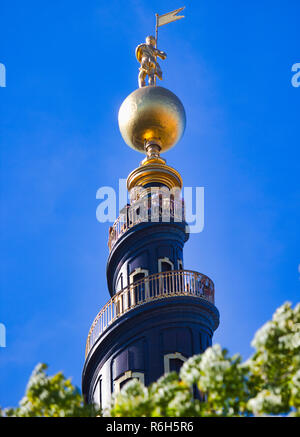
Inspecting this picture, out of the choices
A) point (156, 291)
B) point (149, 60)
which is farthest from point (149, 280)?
point (149, 60)

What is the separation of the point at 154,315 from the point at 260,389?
1683 cm

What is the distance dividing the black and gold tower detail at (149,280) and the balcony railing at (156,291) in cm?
4

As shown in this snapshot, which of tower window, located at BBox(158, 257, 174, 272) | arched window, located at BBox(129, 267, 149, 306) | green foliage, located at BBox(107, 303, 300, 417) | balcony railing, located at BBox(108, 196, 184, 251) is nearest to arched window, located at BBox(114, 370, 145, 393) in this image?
arched window, located at BBox(129, 267, 149, 306)

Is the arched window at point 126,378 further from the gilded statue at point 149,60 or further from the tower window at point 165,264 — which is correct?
the gilded statue at point 149,60

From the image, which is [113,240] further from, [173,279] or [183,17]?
[183,17]

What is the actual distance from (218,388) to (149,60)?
31.7 meters

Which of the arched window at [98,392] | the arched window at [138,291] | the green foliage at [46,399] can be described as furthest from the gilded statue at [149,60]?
the green foliage at [46,399]

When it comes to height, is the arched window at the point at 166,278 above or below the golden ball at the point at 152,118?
below

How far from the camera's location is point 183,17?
5166 cm

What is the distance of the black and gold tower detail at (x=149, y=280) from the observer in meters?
36.0

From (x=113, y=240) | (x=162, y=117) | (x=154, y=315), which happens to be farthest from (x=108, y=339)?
(x=162, y=117)

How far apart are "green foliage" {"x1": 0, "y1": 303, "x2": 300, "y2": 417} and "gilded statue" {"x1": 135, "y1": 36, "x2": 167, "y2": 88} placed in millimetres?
29003

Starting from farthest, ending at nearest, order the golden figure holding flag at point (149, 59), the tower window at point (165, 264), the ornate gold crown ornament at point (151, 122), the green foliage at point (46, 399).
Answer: the golden figure holding flag at point (149, 59)
the ornate gold crown ornament at point (151, 122)
the tower window at point (165, 264)
the green foliage at point (46, 399)
